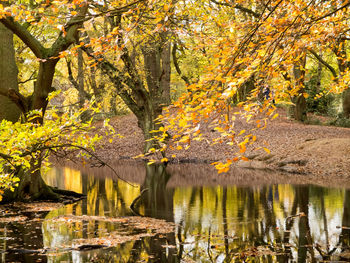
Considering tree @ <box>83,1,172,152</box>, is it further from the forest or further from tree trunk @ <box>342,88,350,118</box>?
tree trunk @ <box>342,88,350,118</box>

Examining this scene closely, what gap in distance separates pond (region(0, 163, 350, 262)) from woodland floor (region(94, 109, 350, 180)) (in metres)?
2.18

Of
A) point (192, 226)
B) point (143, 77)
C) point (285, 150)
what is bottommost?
point (192, 226)

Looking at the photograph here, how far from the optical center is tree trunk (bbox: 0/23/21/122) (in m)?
11.1

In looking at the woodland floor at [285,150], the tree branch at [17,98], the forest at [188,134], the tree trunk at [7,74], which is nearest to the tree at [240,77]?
the forest at [188,134]

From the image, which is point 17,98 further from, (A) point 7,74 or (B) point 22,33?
(B) point 22,33

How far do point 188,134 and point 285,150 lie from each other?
17736 millimetres

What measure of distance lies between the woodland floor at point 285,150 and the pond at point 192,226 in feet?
7.17

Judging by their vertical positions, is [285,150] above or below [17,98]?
below

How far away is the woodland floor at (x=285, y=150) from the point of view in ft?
60.4

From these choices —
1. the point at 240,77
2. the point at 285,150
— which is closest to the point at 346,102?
the point at 285,150

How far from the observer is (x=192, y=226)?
9.35m

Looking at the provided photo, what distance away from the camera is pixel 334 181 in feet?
51.6

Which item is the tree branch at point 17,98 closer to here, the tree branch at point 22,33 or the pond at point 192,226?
the tree branch at point 22,33

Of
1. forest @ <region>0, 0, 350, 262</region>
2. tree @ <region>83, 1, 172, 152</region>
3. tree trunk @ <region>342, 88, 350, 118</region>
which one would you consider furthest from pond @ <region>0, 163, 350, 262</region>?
tree trunk @ <region>342, 88, 350, 118</region>
